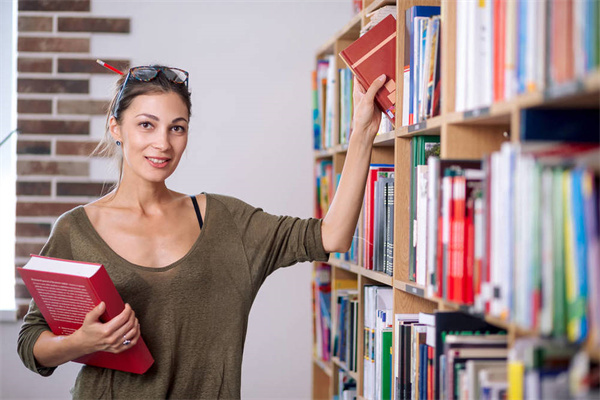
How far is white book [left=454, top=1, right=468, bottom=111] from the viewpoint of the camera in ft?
4.65

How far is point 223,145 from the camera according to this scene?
11.0ft

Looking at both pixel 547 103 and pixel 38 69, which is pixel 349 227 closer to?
pixel 547 103

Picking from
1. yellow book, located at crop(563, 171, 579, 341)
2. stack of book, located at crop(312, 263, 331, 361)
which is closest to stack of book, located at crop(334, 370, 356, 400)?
stack of book, located at crop(312, 263, 331, 361)

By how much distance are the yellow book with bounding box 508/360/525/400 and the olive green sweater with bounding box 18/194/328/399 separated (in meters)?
0.80

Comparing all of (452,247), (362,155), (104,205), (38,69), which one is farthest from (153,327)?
(38,69)

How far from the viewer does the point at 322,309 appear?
3010 mm

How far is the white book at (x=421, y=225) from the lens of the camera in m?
1.66

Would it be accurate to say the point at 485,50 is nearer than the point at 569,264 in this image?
No

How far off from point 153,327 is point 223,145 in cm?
173

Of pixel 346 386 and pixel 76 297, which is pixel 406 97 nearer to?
pixel 76 297

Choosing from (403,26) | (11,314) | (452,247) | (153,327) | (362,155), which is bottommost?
(11,314)

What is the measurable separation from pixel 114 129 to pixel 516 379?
1.32 m

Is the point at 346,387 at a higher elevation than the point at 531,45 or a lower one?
lower

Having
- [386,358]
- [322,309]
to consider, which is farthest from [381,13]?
[322,309]
